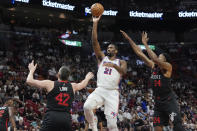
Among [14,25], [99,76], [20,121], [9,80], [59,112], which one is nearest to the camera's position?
[59,112]

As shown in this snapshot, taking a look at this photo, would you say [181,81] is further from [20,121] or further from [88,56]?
[20,121]

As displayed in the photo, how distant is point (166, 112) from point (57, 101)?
2.44 metres

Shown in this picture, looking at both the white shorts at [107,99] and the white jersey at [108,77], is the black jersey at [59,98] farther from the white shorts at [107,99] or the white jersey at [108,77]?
the white jersey at [108,77]

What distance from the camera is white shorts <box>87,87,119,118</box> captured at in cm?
601

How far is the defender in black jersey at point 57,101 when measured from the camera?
4.66m

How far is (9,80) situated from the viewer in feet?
49.3

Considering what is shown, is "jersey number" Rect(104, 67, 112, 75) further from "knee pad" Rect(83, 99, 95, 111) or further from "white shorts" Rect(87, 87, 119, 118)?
"knee pad" Rect(83, 99, 95, 111)

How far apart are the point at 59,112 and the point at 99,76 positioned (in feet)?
5.66

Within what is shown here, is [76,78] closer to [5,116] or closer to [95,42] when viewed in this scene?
[5,116]

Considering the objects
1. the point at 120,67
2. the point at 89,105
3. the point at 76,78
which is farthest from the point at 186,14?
the point at 89,105

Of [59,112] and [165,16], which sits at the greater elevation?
[165,16]

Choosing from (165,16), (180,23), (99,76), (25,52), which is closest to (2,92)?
(25,52)

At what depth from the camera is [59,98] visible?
188 inches

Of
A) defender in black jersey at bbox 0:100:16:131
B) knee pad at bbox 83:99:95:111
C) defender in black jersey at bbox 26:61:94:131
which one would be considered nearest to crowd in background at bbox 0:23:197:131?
defender in black jersey at bbox 0:100:16:131
